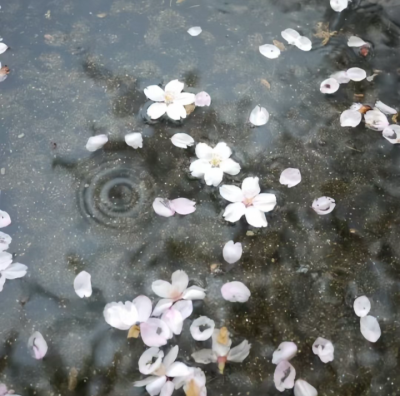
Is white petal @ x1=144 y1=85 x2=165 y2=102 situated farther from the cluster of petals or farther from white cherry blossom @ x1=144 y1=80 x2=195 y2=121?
the cluster of petals

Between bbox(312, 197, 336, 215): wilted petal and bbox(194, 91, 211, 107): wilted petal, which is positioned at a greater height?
bbox(194, 91, 211, 107): wilted petal

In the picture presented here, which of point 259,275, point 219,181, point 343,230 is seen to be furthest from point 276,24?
Result: point 259,275

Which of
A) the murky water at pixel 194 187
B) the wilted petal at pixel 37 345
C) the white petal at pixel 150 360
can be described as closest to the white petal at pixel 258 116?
the murky water at pixel 194 187

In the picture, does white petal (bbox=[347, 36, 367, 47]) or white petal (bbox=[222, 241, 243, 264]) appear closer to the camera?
white petal (bbox=[222, 241, 243, 264])

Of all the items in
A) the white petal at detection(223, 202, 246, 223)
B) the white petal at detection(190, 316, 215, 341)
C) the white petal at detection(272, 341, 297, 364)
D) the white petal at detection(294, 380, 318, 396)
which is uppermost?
the white petal at detection(223, 202, 246, 223)

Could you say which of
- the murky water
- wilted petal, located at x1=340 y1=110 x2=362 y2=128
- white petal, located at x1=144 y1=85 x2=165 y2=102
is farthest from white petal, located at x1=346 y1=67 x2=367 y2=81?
white petal, located at x1=144 y1=85 x2=165 y2=102

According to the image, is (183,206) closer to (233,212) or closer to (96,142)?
(233,212)

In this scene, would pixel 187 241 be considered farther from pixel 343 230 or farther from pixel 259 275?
pixel 343 230

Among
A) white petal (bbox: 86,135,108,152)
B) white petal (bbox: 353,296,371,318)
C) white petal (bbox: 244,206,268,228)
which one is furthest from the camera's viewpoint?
white petal (bbox: 86,135,108,152)
